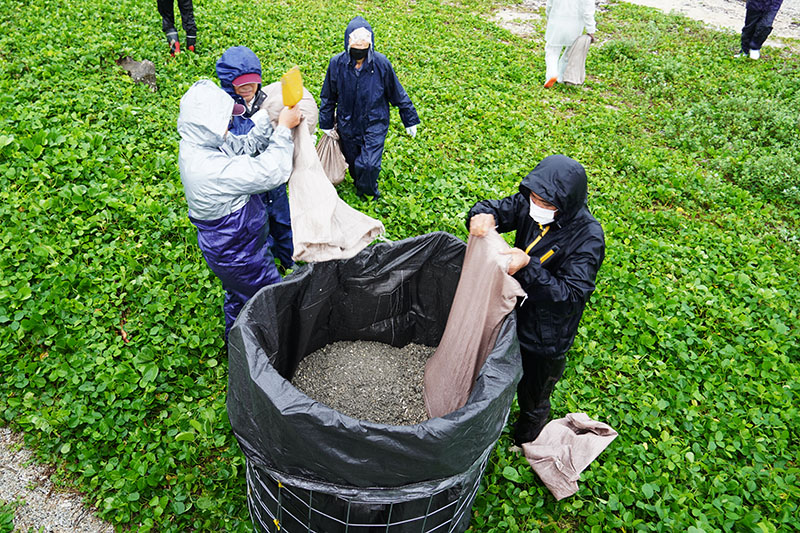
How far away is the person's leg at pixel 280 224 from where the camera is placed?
3.46 meters

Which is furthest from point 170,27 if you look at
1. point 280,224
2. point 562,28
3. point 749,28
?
point 749,28

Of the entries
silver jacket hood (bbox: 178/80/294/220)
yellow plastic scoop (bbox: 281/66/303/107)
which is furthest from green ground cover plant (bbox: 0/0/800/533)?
yellow plastic scoop (bbox: 281/66/303/107)

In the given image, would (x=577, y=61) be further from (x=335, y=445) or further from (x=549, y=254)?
(x=335, y=445)

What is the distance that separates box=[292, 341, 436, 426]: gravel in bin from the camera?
8.95 ft

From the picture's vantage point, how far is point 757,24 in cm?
878

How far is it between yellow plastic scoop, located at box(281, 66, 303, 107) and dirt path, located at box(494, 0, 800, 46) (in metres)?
8.83

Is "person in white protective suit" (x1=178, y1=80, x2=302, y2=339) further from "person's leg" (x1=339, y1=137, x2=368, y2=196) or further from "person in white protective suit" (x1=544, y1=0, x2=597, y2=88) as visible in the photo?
"person in white protective suit" (x1=544, y1=0, x2=597, y2=88)

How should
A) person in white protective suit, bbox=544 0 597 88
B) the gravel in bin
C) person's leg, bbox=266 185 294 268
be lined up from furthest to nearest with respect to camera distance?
person in white protective suit, bbox=544 0 597 88 → person's leg, bbox=266 185 294 268 → the gravel in bin

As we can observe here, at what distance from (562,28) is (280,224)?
6.01 metres

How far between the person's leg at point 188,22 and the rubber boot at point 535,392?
20.0ft

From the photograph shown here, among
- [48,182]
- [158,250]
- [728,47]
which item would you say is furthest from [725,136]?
[48,182]

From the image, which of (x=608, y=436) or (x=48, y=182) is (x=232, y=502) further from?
(x=48, y=182)

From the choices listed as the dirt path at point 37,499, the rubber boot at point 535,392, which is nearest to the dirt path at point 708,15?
the rubber boot at point 535,392

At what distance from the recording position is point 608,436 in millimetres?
2729
